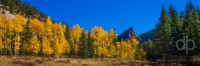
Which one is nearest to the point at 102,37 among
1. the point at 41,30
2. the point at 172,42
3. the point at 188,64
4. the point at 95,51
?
the point at 95,51

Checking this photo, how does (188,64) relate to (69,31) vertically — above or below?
below

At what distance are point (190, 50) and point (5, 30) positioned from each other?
51.9m

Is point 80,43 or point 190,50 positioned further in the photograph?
point 80,43

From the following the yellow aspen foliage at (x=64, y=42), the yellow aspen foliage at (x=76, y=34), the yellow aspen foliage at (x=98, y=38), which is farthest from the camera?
the yellow aspen foliage at (x=98, y=38)

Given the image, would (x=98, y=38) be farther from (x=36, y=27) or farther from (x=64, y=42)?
(x=36, y=27)

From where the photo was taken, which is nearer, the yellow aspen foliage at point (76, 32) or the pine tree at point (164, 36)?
the pine tree at point (164, 36)

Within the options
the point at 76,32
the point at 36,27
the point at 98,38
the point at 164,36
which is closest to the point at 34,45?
the point at 36,27

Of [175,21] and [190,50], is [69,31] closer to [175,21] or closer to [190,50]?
[175,21]

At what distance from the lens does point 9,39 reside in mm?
97062

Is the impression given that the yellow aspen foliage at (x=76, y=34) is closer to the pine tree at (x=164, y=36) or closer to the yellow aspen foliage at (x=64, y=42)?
the yellow aspen foliage at (x=64, y=42)

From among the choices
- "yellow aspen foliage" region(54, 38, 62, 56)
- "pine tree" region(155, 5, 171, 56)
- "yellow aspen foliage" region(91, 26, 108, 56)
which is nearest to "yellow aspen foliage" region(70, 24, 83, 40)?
"yellow aspen foliage" region(91, 26, 108, 56)

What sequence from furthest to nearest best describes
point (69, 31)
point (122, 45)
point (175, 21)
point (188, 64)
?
point (122, 45) < point (69, 31) < point (175, 21) < point (188, 64)

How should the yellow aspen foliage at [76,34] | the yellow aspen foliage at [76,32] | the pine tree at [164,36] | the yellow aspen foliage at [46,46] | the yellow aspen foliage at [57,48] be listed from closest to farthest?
the pine tree at [164,36]
the yellow aspen foliage at [46,46]
the yellow aspen foliage at [57,48]
the yellow aspen foliage at [76,34]
the yellow aspen foliage at [76,32]

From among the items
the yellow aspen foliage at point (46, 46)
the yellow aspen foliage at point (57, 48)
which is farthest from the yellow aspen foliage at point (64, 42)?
the yellow aspen foliage at point (46, 46)
